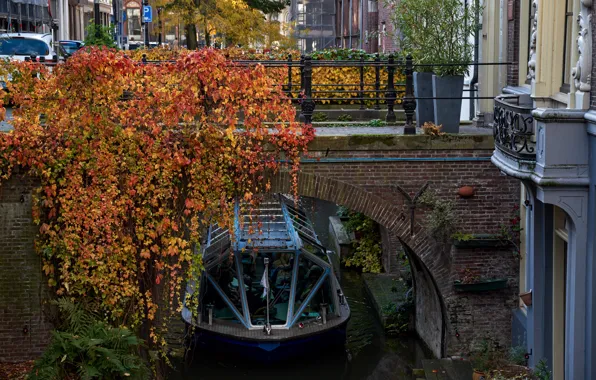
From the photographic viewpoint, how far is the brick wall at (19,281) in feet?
46.6

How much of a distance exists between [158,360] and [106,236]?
2303 mm

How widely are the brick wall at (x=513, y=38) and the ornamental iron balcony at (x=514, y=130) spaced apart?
3368 millimetres

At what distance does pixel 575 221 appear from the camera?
10.7 meters

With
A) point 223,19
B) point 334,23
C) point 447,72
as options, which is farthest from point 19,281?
point 334,23

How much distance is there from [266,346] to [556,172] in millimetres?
7995

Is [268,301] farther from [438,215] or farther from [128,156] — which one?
[128,156]

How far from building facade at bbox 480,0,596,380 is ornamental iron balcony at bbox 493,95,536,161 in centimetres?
1

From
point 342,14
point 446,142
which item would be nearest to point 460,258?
point 446,142

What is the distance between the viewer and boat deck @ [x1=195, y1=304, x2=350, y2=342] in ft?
56.5

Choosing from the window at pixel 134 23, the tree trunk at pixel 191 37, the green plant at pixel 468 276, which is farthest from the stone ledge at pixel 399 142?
the window at pixel 134 23

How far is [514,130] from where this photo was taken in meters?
11.4

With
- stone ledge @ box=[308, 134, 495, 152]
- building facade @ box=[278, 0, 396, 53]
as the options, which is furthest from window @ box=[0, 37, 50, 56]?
stone ledge @ box=[308, 134, 495, 152]

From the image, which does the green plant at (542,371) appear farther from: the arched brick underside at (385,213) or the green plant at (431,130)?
the green plant at (431,130)

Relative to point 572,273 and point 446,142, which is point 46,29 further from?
point 572,273
